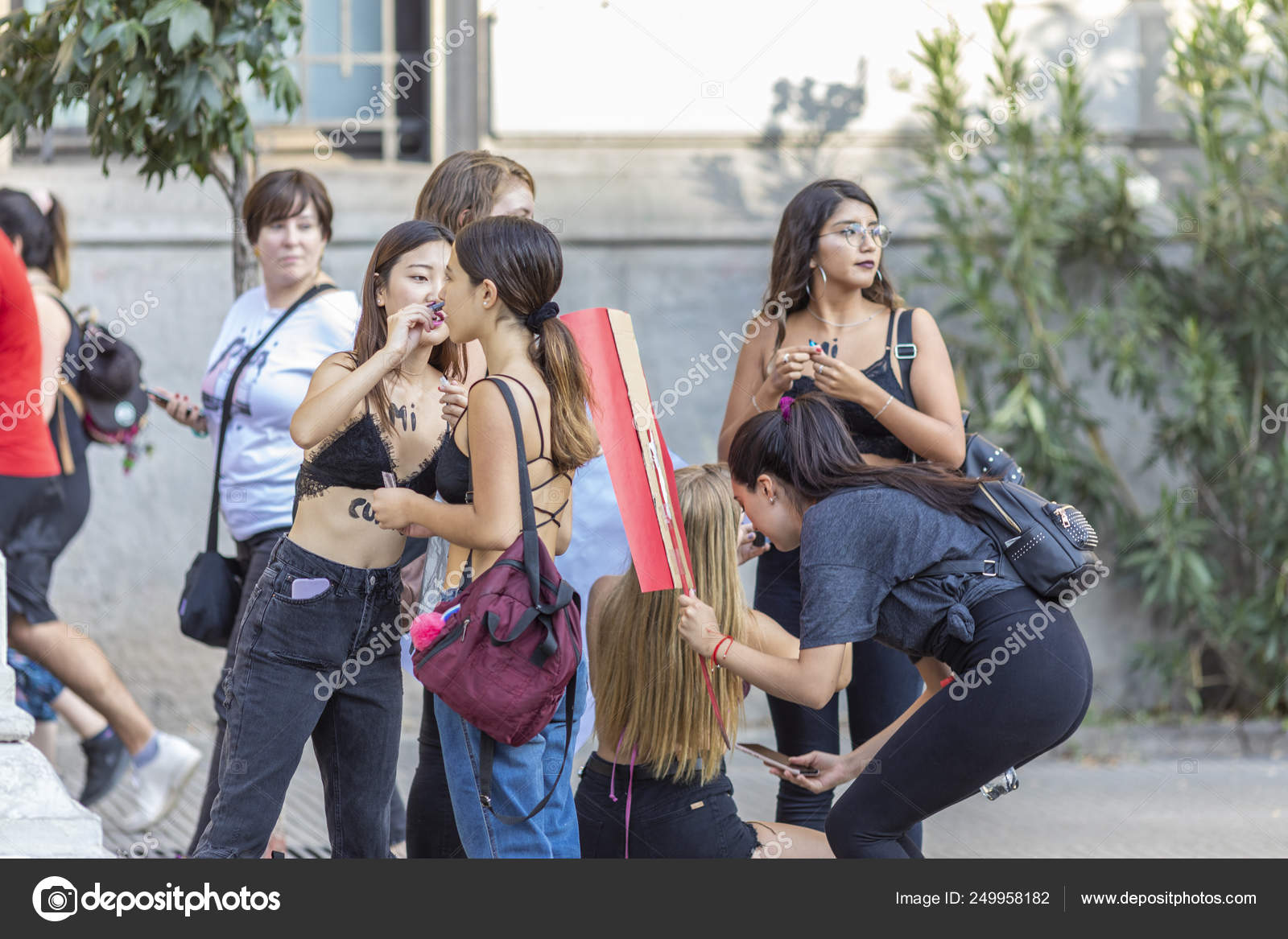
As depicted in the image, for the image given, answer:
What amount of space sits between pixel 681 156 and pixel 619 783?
404 cm

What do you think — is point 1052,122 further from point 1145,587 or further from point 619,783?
point 619,783

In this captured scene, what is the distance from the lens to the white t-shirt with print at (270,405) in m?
3.67

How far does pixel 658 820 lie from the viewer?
2957 mm

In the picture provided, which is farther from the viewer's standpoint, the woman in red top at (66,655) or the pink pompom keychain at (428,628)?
the woman in red top at (66,655)

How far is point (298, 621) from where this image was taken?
2.90 meters

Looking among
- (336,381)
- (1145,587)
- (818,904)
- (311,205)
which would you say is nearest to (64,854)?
(336,381)

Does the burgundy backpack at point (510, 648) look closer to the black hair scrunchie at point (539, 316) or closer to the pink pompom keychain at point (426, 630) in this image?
the pink pompom keychain at point (426, 630)

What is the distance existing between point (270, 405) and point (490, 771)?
1419mm

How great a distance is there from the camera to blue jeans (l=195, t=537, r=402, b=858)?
9.52 feet

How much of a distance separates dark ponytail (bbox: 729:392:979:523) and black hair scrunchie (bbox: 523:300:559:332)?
496 mm

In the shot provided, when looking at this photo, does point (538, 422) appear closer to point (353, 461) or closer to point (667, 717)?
point (353, 461)

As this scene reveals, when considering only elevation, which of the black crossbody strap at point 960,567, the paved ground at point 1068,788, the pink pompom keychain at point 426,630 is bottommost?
the paved ground at point 1068,788

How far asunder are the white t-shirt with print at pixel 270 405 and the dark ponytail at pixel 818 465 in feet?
4.25

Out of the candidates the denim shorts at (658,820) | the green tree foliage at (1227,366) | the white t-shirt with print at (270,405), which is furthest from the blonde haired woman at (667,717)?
the green tree foliage at (1227,366)
